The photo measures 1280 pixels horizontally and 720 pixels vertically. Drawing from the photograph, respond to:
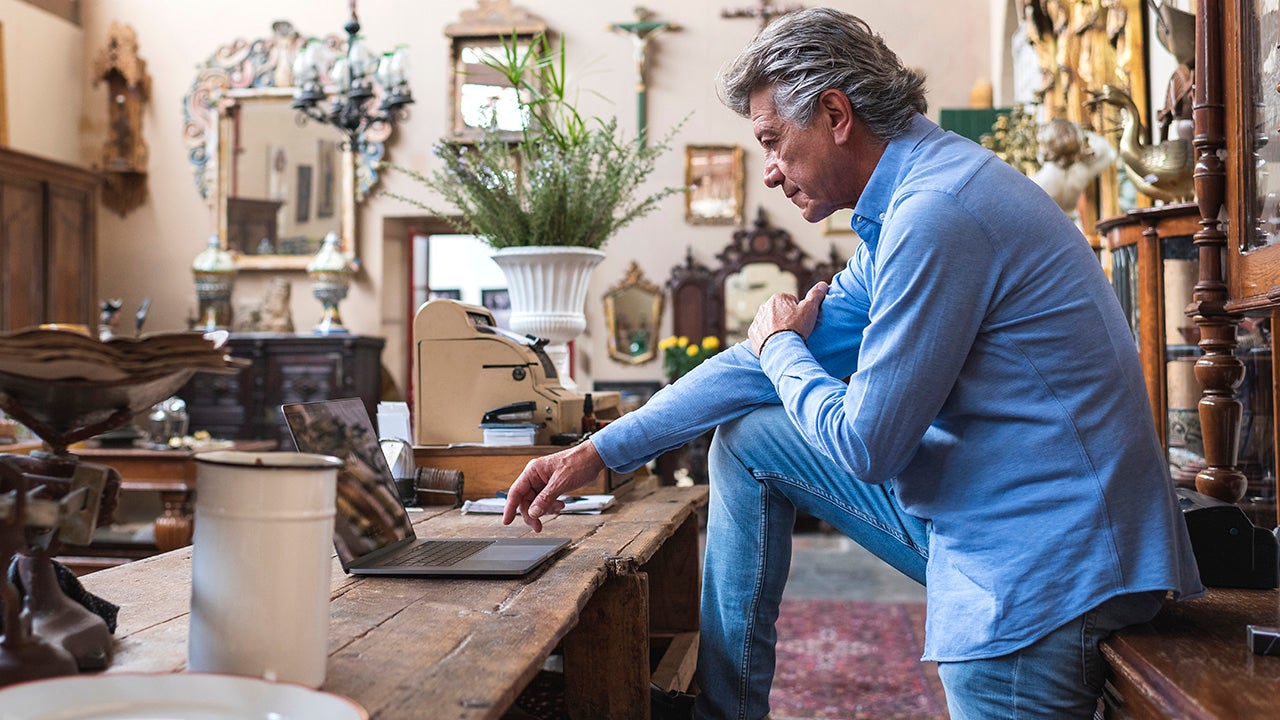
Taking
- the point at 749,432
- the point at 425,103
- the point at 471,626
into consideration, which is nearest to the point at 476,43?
the point at 425,103

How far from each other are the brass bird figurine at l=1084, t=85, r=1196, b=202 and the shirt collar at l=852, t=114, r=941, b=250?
169 centimetres

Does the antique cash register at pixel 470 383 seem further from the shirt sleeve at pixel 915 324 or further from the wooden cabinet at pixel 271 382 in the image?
the wooden cabinet at pixel 271 382

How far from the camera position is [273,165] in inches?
291

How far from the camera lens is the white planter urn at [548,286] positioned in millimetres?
2729

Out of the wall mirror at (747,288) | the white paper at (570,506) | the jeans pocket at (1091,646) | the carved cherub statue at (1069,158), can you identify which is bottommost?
the jeans pocket at (1091,646)

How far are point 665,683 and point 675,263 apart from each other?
538cm

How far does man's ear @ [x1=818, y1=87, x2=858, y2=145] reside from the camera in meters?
1.44

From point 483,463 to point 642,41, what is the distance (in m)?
5.47

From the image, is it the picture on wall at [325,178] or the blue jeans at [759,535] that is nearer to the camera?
the blue jeans at [759,535]

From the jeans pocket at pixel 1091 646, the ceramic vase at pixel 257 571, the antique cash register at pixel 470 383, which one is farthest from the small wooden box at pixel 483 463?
the ceramic vase at pixel 257 571

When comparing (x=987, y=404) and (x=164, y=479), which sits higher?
(x=987, y=404)

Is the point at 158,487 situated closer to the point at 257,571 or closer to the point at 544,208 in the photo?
the point at 544,208

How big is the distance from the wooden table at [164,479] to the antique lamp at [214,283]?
284 cm

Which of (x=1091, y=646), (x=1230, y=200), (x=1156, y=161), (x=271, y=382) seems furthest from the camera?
(x=271, y=382)
